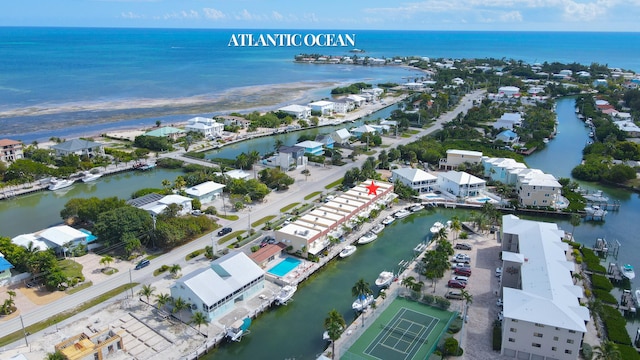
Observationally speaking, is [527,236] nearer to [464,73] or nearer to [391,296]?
[391,296]

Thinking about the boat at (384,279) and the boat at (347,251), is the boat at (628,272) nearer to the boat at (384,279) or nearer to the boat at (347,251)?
the boat at (384,279)

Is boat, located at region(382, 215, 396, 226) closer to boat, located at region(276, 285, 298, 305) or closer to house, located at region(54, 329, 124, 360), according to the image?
boat, located at region(276, 285, 298, 305)

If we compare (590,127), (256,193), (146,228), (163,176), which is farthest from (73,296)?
(590,127)

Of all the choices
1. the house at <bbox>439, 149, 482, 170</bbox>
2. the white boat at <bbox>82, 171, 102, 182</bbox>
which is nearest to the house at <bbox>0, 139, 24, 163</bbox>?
the white boat at <bbox>82, 171, 102, 182</bbox>

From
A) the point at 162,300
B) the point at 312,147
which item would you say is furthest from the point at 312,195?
the point at 162,300

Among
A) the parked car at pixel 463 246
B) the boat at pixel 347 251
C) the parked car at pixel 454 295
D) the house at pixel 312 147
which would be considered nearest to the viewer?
the parked car at pixel 454 295

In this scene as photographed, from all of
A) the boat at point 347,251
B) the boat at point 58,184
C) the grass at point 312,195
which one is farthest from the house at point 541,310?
the boat at point 58,184
